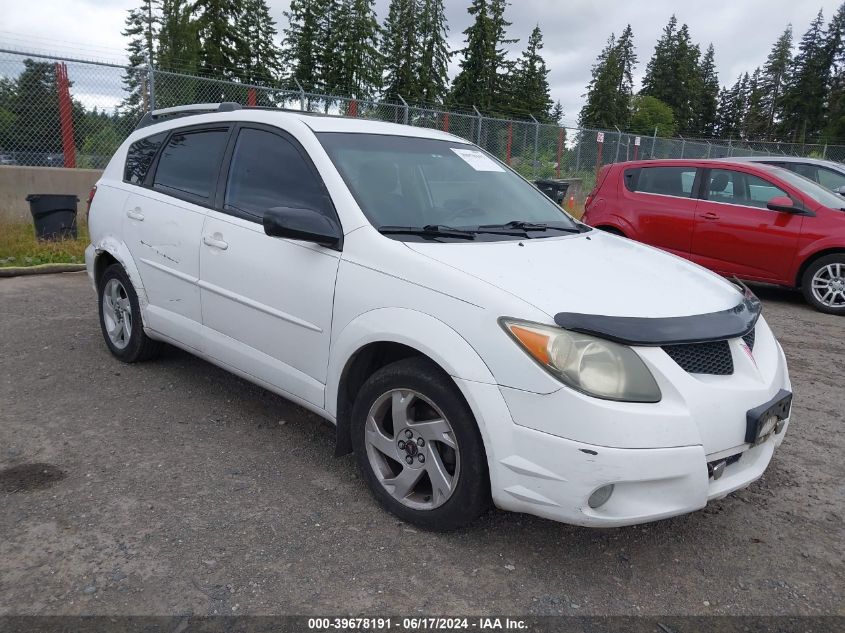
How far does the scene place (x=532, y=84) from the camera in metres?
60.4

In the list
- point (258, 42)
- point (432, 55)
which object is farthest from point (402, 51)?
point (258, 42)

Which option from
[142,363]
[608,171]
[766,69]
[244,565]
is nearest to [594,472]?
[244,565]

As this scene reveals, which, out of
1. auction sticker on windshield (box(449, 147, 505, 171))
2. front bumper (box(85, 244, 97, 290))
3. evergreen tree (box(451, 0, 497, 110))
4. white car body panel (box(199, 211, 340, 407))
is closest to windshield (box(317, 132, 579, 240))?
auction sticker on windshield (box(449, 147, 505, 171))

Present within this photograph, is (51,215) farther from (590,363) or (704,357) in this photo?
(704,357)

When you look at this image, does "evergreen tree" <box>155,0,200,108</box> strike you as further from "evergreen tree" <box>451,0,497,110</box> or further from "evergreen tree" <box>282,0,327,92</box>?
"evergreen tree" <box>451,0,497,110</box>

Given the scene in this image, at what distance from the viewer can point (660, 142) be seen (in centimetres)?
2592

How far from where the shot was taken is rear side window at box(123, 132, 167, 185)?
4.54 metres

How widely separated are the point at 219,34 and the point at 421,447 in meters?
46.6

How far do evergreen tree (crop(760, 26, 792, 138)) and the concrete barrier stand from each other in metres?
96.7

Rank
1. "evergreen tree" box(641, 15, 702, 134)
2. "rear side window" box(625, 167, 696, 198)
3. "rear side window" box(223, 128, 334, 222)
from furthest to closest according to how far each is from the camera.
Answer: "evergreen tree" box(641, 15, 702, 134) < "rear side window" box(625, 167, 696, 198) < "rear side window" box(223, 128, 334, 222)

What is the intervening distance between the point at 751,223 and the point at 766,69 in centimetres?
10060

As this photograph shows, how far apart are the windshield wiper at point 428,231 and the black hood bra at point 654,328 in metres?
0.85

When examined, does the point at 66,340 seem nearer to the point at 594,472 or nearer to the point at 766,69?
the point at 594,472

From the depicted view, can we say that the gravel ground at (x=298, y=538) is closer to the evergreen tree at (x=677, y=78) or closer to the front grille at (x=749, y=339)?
the front grille at (x=749, y=339)
